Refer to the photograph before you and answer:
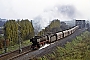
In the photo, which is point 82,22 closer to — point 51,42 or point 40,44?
point 51,42

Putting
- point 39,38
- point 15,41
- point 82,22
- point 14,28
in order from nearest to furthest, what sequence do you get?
point 39,38 < point 15,41 < point 14,28 < point 82,22

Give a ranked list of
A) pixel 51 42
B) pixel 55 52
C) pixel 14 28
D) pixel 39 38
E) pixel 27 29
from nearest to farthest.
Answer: pixel 55 52 < pixel 39 38 < pixel 51 42 < pixel 14 28 < pixel 27 29

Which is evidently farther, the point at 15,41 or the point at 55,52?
the point at 15,41

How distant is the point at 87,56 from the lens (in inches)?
1313

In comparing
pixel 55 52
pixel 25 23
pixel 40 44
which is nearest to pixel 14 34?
pixel 25 23

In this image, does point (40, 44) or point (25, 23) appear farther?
point (25, 23)

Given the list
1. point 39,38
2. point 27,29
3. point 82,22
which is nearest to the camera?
point 39,38

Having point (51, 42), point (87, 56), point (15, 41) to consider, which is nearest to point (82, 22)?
point (15, 41)

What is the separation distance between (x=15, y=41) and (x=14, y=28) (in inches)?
308

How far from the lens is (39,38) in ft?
141

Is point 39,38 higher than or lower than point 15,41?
higher

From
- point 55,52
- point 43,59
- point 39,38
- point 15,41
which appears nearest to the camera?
point 43,59

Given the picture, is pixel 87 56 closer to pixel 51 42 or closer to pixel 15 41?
pixel 51 42

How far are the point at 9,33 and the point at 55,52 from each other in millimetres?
36531
